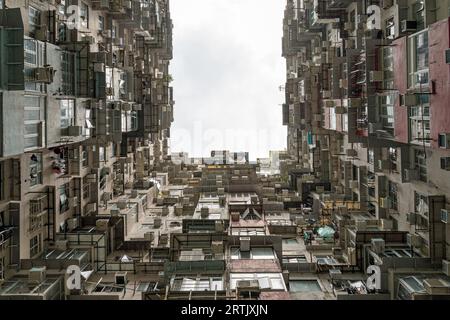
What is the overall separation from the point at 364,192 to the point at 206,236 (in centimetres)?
1174

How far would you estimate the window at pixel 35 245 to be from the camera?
21.6 meters

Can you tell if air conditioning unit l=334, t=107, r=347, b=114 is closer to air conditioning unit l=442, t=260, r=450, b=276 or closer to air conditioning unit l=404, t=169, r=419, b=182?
air conditioning unit l=404, t=169, r=419, b=182

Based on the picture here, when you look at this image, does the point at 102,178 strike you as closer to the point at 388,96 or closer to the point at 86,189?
the point at 86,189

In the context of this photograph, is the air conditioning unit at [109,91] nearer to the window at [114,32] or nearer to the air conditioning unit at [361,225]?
the window at [114,32]

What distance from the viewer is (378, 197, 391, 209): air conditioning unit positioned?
26.0 m

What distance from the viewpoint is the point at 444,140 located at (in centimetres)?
1698

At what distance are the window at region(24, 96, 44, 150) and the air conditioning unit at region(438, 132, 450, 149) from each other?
16.3 m

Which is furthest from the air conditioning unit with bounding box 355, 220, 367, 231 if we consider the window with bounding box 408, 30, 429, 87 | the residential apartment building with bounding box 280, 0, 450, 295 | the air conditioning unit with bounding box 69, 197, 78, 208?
the air conditioning unit with bounding box 69, 197, 78, 208

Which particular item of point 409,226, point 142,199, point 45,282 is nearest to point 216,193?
point 142,199

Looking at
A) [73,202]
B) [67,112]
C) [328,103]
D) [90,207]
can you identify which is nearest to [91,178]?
[90,207]

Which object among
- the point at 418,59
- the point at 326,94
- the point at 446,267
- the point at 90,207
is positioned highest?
the point at 326,94

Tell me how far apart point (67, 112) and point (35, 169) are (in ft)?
10.9

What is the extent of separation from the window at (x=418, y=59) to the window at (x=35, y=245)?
1894cm
